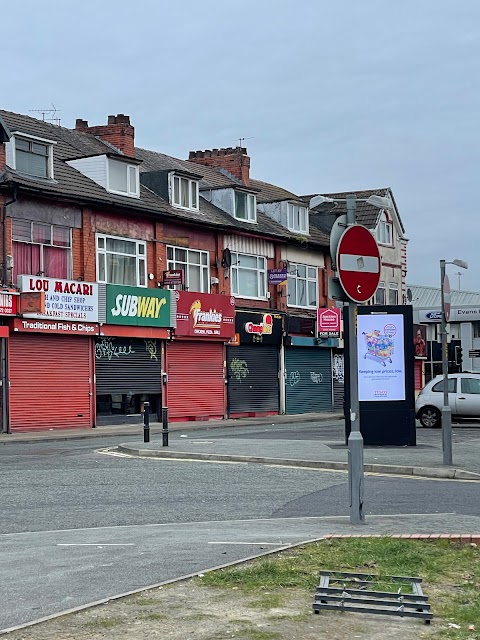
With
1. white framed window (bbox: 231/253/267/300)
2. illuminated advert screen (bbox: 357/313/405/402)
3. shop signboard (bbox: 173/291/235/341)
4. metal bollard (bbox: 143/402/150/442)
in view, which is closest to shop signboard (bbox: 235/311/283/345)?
shop signboard (bbox: 173/291/235/341)

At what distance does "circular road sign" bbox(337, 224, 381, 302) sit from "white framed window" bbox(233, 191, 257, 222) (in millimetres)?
34252

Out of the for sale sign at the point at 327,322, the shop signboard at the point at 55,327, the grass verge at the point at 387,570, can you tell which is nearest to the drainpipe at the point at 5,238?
the shop signboard at the point at 55,327

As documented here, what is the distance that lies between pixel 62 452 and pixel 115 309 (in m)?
14.0

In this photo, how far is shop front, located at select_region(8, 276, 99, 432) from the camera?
3409 cm

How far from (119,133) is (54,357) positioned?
1158cm

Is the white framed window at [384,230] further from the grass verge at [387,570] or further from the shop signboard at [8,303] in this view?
the grass verge at [387,570]

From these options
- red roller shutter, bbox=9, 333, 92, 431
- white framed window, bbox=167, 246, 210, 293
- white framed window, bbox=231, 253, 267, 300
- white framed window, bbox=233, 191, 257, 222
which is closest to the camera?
red roller shutter, bbox=9, 333, 92, 431

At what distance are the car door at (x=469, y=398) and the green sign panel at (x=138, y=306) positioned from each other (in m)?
12.1

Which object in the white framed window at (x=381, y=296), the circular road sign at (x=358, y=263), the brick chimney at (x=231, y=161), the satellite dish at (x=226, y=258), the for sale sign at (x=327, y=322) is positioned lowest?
the circular road sign at (x=358, y=263)

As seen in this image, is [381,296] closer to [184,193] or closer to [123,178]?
[184,193]

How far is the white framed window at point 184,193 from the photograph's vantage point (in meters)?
42.3

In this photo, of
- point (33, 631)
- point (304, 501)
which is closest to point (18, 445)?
point (304, 501)

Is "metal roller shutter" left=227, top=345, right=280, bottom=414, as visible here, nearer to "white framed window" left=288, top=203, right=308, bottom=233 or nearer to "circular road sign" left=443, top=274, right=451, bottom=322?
"white framed window" left=288, top=203, right=308, bottom=233

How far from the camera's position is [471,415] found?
32.0 m
